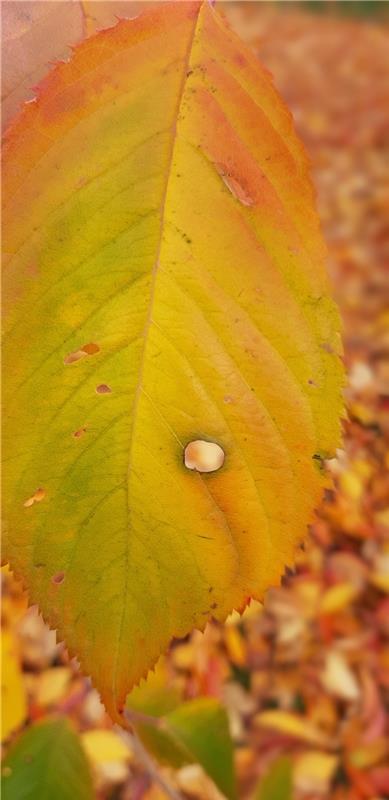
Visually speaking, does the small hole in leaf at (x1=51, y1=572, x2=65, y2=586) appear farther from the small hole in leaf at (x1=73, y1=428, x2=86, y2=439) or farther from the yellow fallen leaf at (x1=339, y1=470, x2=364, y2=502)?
the yellow fallen leaf at (x1=339, y1=470, x2=364, y2=502)

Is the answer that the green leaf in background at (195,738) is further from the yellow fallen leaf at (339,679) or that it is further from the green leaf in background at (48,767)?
the yellow fallen leaf at (339,679)

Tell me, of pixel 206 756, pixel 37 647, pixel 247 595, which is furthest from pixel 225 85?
pixel 37 647

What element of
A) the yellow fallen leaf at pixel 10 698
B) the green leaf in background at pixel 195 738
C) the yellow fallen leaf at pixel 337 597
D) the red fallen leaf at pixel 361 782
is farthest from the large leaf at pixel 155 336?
the yellow fallen leaf at pixel 337 597

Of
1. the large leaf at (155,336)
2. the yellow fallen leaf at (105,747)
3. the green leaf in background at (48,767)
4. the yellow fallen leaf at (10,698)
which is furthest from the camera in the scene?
the yellow fallen leaf at (105,747)

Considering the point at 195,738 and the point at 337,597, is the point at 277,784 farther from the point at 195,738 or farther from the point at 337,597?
the point at 337,597

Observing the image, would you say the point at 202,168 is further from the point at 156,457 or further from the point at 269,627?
the point at 269,627

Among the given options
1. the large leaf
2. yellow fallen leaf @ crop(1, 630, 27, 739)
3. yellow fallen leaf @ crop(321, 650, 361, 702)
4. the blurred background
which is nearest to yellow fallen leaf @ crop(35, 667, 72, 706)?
the blurred background

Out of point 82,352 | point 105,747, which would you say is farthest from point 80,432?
point 105,747
